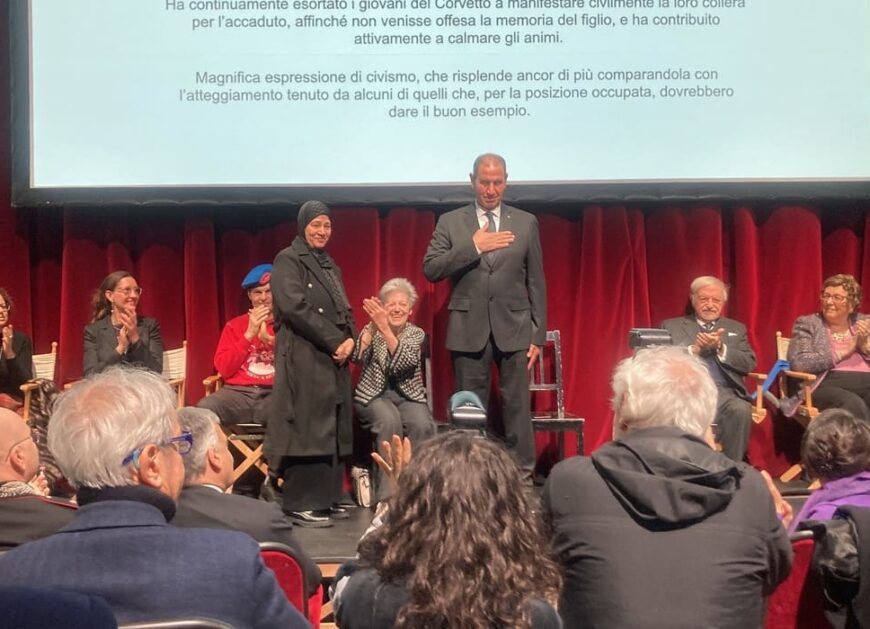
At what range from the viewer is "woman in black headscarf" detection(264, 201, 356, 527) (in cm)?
400

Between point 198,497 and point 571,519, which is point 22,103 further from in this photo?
point 571,519

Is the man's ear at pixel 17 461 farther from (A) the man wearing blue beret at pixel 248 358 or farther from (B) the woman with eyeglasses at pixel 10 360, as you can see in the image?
(B) the woman with eyeglasses at pixel 10 360

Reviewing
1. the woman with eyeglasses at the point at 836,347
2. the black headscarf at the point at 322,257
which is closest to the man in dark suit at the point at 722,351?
the woman with eyeglasses at the point at 836,347

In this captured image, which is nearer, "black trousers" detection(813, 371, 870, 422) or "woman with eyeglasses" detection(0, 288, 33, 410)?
"woman with eyeglasses" detection(0, 288, 33, 410)

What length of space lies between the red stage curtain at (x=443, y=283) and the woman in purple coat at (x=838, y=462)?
2.71 m

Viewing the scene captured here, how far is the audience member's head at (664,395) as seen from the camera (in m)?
1.87

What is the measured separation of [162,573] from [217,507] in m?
0.60

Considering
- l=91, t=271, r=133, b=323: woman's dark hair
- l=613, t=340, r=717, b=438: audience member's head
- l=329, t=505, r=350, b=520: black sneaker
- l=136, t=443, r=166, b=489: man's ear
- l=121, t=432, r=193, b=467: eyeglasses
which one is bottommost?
l=329, t=505, r=350, b=520: black sneaker

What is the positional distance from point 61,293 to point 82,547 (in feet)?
12.6

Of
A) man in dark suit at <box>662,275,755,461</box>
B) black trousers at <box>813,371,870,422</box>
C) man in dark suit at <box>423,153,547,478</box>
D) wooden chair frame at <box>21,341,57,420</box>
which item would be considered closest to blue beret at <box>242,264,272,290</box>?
man in dark suit at <box>423,153,547,478</box>

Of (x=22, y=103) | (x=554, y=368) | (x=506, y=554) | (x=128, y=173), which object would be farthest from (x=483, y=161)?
(x=506, y=554)

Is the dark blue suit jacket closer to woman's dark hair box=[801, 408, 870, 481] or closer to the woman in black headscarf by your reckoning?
woman's dark hair box=[801, 408, 870, 481]

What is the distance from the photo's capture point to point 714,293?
15.3 feet

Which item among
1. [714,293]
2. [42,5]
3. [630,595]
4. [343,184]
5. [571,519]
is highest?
[42,5]
